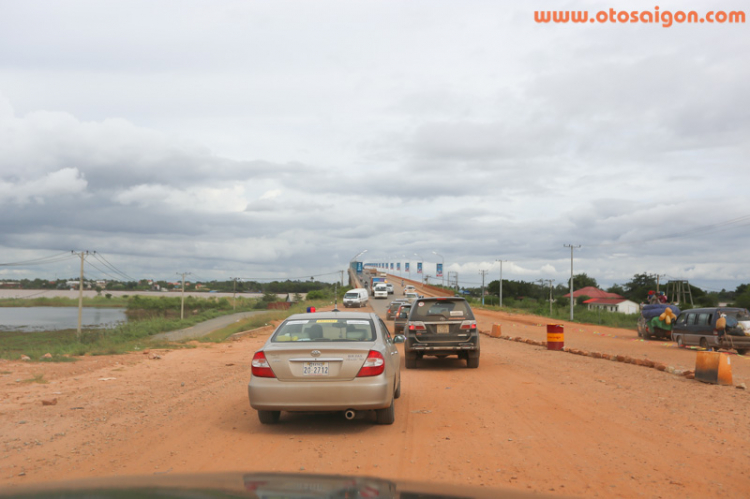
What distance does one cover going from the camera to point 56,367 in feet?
48.1

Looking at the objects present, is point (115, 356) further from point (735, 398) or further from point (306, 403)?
point (735, 398)

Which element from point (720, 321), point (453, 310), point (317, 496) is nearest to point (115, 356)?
point (453, 310)

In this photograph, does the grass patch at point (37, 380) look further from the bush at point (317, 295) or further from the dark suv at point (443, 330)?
the bush at point (317, 295)

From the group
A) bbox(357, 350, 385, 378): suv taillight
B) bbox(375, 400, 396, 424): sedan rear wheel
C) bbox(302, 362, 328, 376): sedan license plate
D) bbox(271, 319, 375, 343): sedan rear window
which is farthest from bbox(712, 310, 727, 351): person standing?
bbox(302, 362, 328, 376): sedan license plate

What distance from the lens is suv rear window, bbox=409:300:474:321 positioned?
1443cm

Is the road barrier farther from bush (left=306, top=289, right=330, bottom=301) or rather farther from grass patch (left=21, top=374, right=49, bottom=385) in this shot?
bush (left=306, top=289, right=330, bottom=301)

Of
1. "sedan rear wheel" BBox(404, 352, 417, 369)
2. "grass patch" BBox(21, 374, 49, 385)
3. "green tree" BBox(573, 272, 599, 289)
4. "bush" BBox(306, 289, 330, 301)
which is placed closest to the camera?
"grass patch" BBox(21, 374, 49, 385)

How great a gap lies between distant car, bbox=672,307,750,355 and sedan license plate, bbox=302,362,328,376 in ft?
60.6

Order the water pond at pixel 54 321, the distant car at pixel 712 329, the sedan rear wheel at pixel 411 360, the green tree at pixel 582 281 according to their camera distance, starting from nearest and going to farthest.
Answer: the sedan rear wheel at pixel 411 360 → the distant car at pixel 712 329 → the water pond at pixel 54 321 → the green tree at pixel 582 281

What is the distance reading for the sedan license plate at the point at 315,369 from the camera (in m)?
7.34

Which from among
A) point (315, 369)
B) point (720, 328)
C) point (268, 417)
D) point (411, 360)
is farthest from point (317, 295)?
point (315, 369)

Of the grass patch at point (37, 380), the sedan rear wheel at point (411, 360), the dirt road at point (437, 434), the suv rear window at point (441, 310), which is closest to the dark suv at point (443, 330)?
the suv rear window at point (441, 310)

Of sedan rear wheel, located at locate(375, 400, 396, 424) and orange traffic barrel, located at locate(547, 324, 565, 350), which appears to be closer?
sedan rear wheel, located at locate(375, 400, 396, 424)

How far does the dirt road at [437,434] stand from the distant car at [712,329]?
33.9 feet
